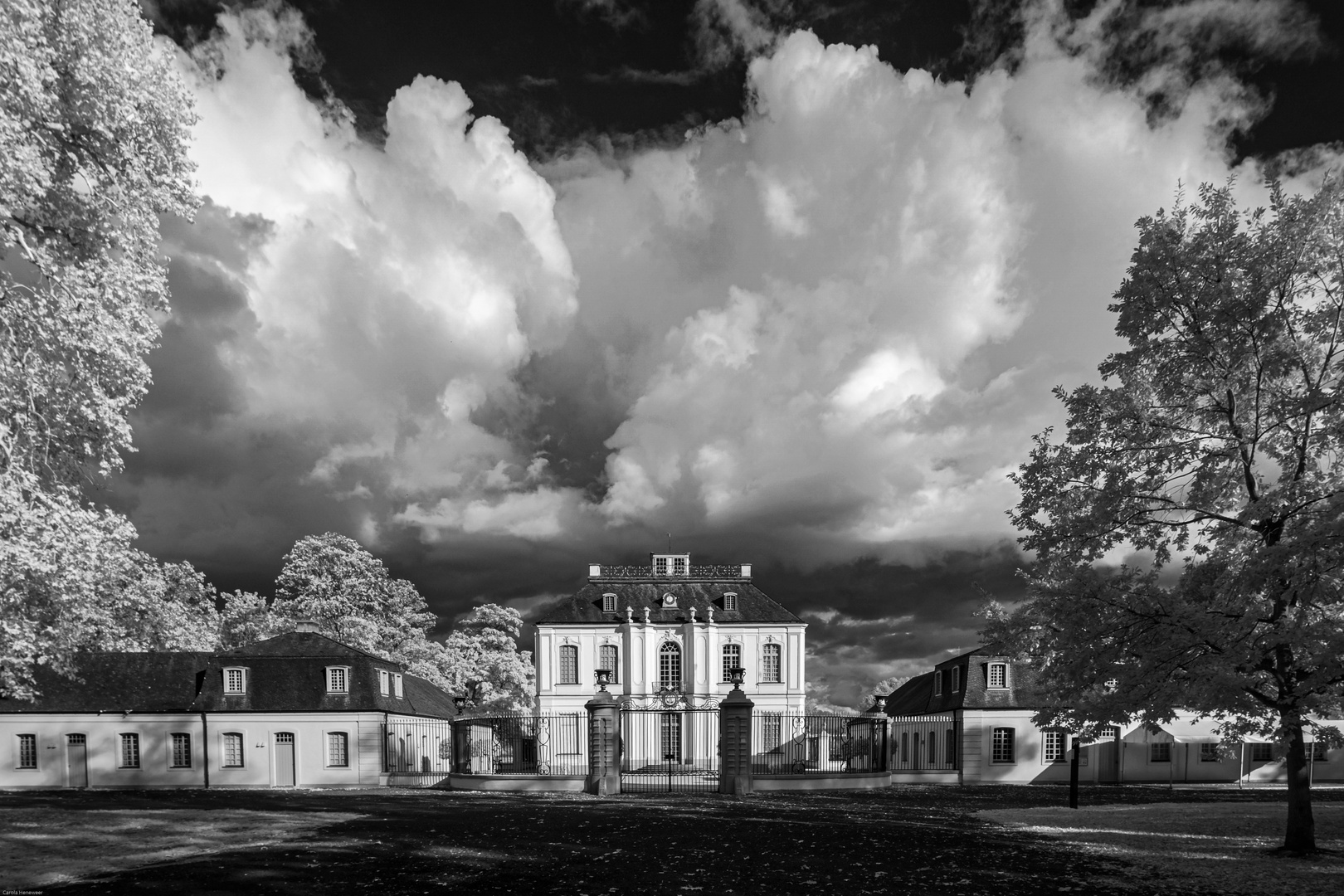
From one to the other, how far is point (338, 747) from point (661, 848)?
2763 centimetres

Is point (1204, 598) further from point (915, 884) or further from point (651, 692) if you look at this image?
point (651, 692)

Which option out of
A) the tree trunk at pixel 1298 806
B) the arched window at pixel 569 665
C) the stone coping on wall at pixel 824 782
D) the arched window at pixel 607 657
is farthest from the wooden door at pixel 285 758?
the tree trunk at pixel 1298 806

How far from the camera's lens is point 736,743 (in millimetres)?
29672

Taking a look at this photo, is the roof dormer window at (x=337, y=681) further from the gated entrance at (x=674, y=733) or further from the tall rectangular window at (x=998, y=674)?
the tall rectangular window at (x=998, y=674)

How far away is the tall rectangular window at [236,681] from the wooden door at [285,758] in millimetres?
2536

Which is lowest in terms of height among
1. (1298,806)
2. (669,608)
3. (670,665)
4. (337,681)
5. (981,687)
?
(670,665)

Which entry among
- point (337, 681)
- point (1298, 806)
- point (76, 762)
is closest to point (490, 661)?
point (337, 681)

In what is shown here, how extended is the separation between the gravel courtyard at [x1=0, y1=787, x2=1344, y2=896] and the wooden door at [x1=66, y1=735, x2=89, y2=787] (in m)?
13.9

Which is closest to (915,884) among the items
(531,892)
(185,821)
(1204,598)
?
(531,892)

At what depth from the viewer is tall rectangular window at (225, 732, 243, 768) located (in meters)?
39.7

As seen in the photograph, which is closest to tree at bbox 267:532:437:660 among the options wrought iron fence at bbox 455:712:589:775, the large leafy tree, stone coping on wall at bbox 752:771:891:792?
wrought iron fence at bbox 455:712:589:775

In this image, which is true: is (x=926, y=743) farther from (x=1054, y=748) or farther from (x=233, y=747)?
(x=233, y=747)

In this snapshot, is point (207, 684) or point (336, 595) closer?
point (207, 684)

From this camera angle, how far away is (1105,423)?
1645 centimetres
